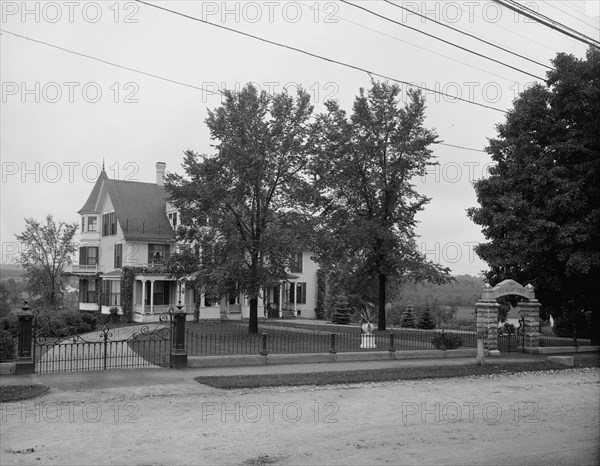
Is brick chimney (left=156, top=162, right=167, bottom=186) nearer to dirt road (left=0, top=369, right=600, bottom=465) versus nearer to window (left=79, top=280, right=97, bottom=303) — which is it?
window (left=79, top=280, right=97, bottom=303)

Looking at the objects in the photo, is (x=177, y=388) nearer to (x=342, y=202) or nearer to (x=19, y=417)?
(x=19, y=417)

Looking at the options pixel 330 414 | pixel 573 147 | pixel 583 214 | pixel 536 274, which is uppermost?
pixel 573 147

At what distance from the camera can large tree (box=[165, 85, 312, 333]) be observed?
2631cm

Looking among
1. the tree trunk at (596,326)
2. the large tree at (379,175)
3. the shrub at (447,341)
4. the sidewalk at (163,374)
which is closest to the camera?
the sidewalk at (163,374)

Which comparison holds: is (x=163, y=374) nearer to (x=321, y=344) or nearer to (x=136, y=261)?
(x=321, y=344)

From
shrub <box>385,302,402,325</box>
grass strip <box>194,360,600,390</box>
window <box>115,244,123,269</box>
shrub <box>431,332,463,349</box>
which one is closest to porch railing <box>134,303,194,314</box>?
window <box>115,244,123,269</box>

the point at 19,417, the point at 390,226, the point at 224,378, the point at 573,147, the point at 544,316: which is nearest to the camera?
the point at 19,417

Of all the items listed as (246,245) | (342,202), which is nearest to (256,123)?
(246,245)

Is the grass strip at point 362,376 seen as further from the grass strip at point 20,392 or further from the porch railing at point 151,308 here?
the porch railing at point 151,308

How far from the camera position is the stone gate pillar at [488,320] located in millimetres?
23203

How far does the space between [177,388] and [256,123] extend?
1570 centimetres

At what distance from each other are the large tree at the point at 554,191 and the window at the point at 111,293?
26429mm

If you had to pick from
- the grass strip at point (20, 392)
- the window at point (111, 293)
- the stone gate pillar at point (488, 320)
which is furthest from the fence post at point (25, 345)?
the window at point (111, 293)

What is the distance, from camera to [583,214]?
2491cm
